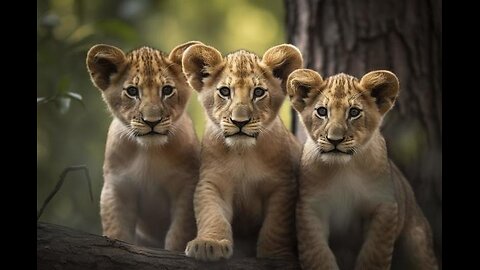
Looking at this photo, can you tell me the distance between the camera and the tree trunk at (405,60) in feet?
19.5

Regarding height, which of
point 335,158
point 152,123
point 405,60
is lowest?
point 335,158

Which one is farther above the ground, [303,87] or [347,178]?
[303,87]

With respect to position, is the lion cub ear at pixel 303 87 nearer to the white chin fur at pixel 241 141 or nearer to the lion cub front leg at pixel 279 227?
the white chin fur at pixel 241 141

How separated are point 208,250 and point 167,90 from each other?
96 centimetres

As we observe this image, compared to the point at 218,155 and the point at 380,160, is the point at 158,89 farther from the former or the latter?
the point at 380,160

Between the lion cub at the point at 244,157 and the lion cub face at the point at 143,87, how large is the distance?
138 mm

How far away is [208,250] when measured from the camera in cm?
448

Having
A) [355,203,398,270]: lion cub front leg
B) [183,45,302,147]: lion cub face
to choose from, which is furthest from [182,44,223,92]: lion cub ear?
[355,203,398,270]: lion cub front leg

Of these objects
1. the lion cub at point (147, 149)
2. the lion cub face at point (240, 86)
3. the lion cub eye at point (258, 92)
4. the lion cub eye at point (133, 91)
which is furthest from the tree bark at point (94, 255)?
the lion cub eye at point (258, 92)

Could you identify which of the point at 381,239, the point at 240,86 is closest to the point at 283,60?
the point at 240,86

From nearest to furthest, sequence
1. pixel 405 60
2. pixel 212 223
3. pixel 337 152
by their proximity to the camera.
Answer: pixel 337 152 < pixel 212 223 < pixel 405 60

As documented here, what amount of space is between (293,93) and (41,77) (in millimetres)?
2824

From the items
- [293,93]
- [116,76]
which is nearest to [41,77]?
[116,76]

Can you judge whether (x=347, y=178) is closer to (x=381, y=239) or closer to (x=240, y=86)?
(x=381, y=239)
